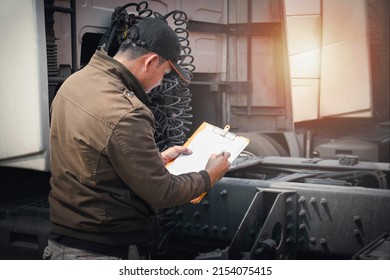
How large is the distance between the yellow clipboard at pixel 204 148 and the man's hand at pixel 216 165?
1.8 inches

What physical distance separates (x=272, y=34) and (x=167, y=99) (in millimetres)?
1630

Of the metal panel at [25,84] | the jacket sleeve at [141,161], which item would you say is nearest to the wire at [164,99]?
the metal panel at [25,84]

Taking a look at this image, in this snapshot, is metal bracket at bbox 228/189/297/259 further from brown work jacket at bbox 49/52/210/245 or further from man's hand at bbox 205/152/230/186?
brown work jacket at bbox 49/52/210/245

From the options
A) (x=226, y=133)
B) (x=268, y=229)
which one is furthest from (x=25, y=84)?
(x=268, y=229)

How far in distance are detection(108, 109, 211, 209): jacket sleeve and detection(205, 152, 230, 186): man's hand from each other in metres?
0.19

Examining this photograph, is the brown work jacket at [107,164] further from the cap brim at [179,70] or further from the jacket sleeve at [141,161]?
the cap brim at [179,70]

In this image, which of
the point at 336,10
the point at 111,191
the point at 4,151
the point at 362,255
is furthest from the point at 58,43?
the point at 336,10

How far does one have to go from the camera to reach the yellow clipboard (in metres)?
1.99

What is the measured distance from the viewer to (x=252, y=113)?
4441 millimetres

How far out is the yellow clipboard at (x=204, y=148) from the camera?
1987 mm

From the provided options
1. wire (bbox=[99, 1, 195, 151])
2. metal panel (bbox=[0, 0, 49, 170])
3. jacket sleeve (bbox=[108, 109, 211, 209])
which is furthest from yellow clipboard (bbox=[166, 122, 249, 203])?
metal panel (bbox=[0, 0, 49, 170])

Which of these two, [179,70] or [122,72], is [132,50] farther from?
[179,70]

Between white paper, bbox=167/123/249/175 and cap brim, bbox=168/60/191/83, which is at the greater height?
cap brim, bbox=168/60/191/83
